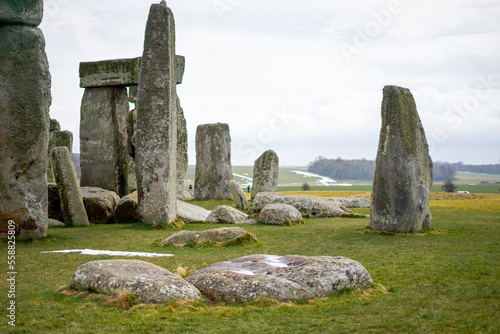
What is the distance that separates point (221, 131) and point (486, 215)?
12.6m

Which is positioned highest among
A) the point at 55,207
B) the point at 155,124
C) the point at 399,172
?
the point at 155,124

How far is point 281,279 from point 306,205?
34.3 feet

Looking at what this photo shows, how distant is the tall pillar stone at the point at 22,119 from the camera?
9.86 metres

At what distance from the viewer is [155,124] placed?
42.1 feet

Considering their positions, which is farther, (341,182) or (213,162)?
(341,182)

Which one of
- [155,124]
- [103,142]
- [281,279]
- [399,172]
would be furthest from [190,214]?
[281,279]

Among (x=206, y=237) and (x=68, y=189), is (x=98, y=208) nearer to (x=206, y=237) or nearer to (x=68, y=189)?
(x=68, y=189)

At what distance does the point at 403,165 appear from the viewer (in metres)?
11.2

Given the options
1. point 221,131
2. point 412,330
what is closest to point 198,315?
point 412,330

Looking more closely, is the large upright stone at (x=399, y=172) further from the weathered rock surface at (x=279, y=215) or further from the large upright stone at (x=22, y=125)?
the large upright stone at (x=22, y=125)

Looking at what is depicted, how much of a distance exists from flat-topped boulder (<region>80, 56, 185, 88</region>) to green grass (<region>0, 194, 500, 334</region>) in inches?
327

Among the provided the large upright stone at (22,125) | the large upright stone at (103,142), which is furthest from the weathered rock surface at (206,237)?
the large upright stone at (103,142)

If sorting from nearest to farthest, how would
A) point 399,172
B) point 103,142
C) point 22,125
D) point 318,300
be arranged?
point 318,300 < point 22,125 < point 399,172 < point 103,142

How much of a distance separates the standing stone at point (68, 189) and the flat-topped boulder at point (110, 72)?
5257mm
